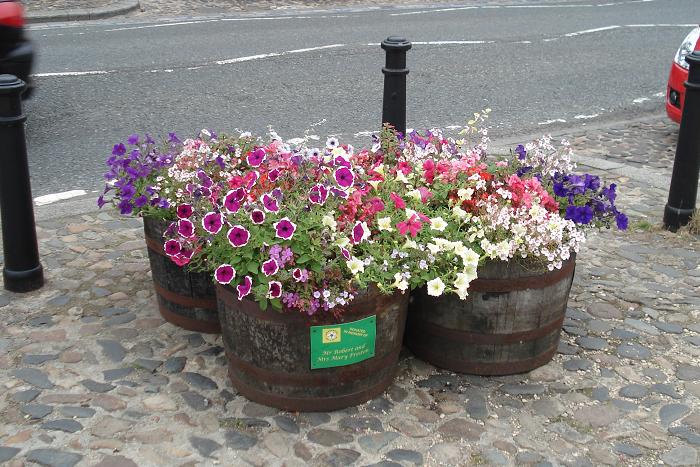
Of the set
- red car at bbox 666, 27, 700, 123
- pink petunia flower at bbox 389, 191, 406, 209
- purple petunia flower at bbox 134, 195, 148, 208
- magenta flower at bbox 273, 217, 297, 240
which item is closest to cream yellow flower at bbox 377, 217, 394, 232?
pink petunia flower at bbox 389, 191, 406, 209

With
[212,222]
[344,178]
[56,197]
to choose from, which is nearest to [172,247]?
[212,222]

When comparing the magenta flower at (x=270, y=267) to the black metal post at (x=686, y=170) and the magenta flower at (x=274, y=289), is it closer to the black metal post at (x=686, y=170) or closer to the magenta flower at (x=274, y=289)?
the magenta flower at (x=274, y=289)

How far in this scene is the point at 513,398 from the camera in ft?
11.5

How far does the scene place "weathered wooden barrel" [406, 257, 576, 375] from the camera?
349 cm

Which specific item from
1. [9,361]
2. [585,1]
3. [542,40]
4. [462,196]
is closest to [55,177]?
[9,361]

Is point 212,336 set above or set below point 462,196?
below

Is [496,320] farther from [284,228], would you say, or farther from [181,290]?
[181,290]

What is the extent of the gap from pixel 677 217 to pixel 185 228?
3261 mm

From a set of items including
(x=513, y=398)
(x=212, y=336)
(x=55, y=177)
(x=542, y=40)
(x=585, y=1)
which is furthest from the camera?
(x=585, y=1)

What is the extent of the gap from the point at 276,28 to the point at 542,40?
3.85m

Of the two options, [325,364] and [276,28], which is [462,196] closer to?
[325,364]

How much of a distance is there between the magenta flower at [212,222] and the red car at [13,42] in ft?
12.8

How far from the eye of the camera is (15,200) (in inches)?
163

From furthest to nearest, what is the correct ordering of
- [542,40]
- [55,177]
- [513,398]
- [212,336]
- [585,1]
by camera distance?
1. [585,1]
2. [542,40]
3. [55,177]
4. [212,336]
5. [513,398]
